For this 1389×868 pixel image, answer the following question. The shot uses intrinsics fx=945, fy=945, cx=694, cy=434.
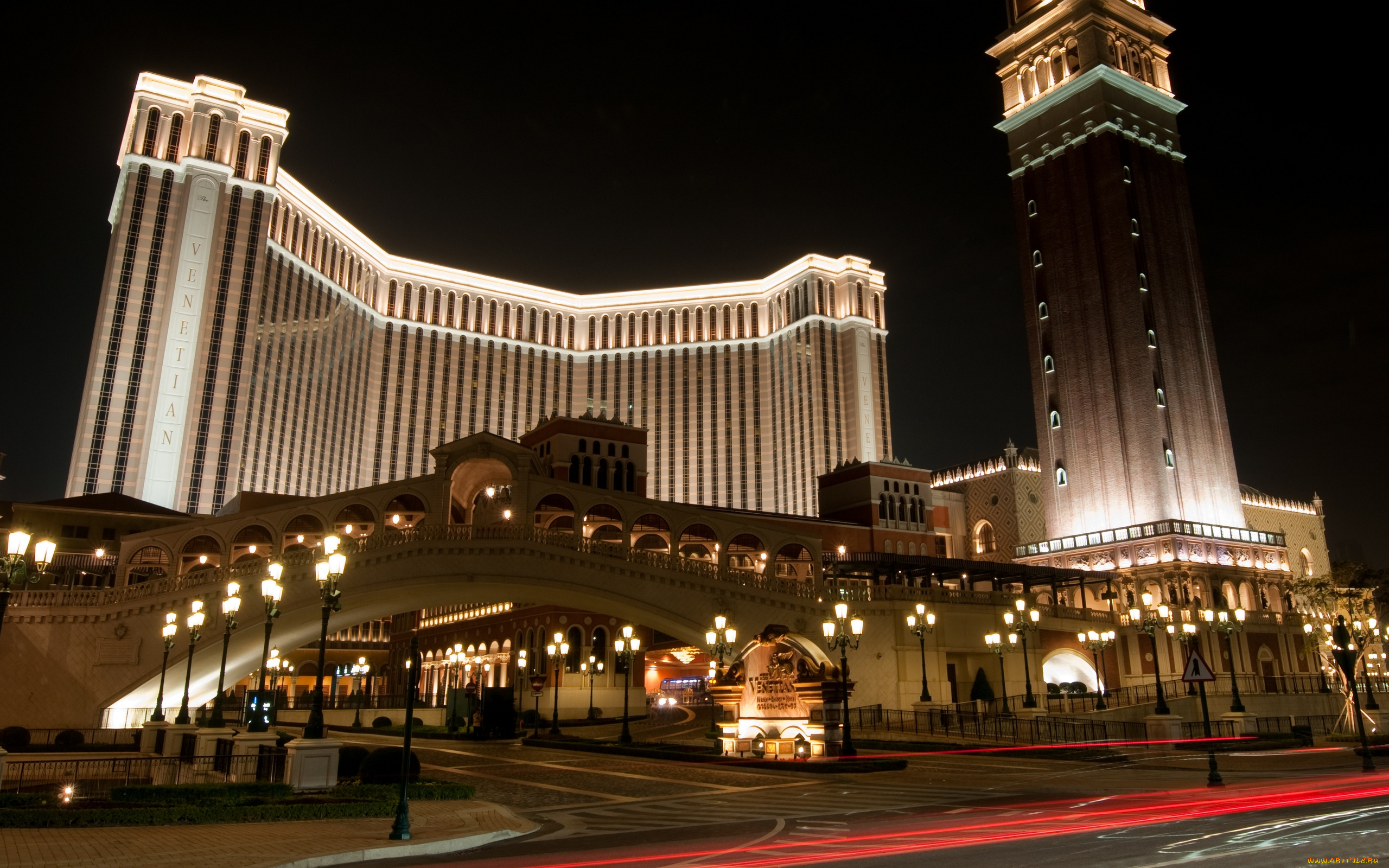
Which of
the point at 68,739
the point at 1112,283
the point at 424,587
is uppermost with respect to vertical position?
the point at 1112,283

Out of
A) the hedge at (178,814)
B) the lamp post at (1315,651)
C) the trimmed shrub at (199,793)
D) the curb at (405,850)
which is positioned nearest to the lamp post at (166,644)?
the trimmed shrub at (199,793)

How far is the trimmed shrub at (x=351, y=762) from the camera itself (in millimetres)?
20922

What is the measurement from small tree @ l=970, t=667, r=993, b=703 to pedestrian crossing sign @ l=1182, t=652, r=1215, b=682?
75.5ft

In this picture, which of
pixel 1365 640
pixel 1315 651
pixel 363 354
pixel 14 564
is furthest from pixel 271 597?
pixel 363 354

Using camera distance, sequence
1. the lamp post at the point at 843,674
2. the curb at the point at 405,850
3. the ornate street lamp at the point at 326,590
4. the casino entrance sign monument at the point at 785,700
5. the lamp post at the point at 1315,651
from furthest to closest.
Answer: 1. the lamp post at the point at 1315,651
2. the casino entrance sign monument at the point at 785,700
3. the lamp post at the point at 843,674
4. the ornate street lamp at the point at 326,590
5. the curb at the point at 405,850

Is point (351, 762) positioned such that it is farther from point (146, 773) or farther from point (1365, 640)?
point (1365, 640)

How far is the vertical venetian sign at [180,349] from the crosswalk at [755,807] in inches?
3002

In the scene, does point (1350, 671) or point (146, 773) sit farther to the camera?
point (1350, 671)

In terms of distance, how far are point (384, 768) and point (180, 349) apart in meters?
77.9

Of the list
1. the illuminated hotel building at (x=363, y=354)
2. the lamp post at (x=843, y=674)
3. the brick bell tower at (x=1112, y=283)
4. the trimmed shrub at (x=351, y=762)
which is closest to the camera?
the trimmed shrub at (x=351, y=762)

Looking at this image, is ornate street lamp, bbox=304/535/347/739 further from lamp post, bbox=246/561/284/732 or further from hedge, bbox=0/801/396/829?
lamp post, bbox=246/561/284/732

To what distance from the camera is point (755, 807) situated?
55.4ft

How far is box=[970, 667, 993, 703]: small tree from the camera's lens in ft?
134

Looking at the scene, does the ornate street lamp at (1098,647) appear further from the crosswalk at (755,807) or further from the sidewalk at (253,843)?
the sidewalk at (253,843)
